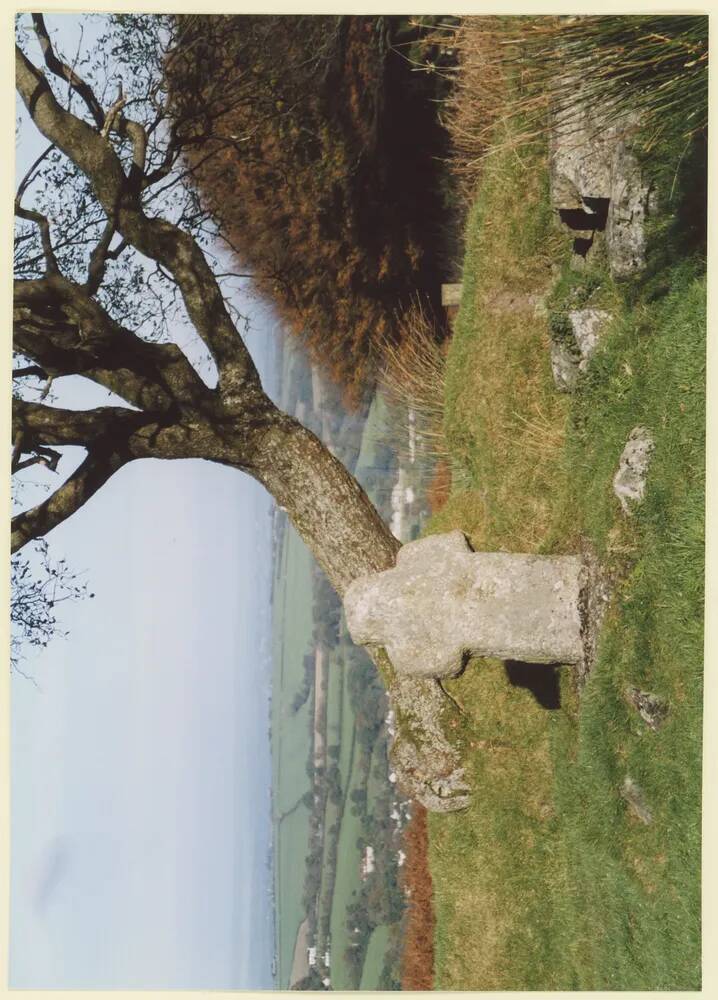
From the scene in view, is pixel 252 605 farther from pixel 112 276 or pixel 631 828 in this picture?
pixel 631 828

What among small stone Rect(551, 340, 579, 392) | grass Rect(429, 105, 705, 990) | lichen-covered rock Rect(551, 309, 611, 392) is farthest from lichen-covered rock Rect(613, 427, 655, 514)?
small stone Rect(551, 340, 579, 392)

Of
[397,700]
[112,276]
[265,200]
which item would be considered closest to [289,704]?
[397,700]

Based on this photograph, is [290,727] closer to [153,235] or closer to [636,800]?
[636,800]

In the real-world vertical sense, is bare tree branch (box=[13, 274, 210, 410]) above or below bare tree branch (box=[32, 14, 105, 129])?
below

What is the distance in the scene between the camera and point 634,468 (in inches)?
213

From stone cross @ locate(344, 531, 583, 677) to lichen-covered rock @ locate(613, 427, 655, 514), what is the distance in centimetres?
55

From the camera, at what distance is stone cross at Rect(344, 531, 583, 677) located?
506 centimetres

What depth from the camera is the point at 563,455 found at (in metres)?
6.87

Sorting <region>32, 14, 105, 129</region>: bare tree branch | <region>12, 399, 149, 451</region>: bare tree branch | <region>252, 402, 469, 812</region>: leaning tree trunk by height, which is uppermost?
→ <region>32, 14, 105, 129</region>: bare tree branch

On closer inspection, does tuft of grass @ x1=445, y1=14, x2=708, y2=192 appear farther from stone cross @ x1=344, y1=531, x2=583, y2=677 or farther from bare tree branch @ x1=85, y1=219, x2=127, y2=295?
bare tree branch @ x1=85, y1=219, x2=127, y2=295

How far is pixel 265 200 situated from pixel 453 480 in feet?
11.2

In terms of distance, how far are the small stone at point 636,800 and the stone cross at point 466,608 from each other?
0.96m

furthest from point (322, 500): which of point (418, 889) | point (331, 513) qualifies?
point (418, 889)

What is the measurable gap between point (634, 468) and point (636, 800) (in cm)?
204
